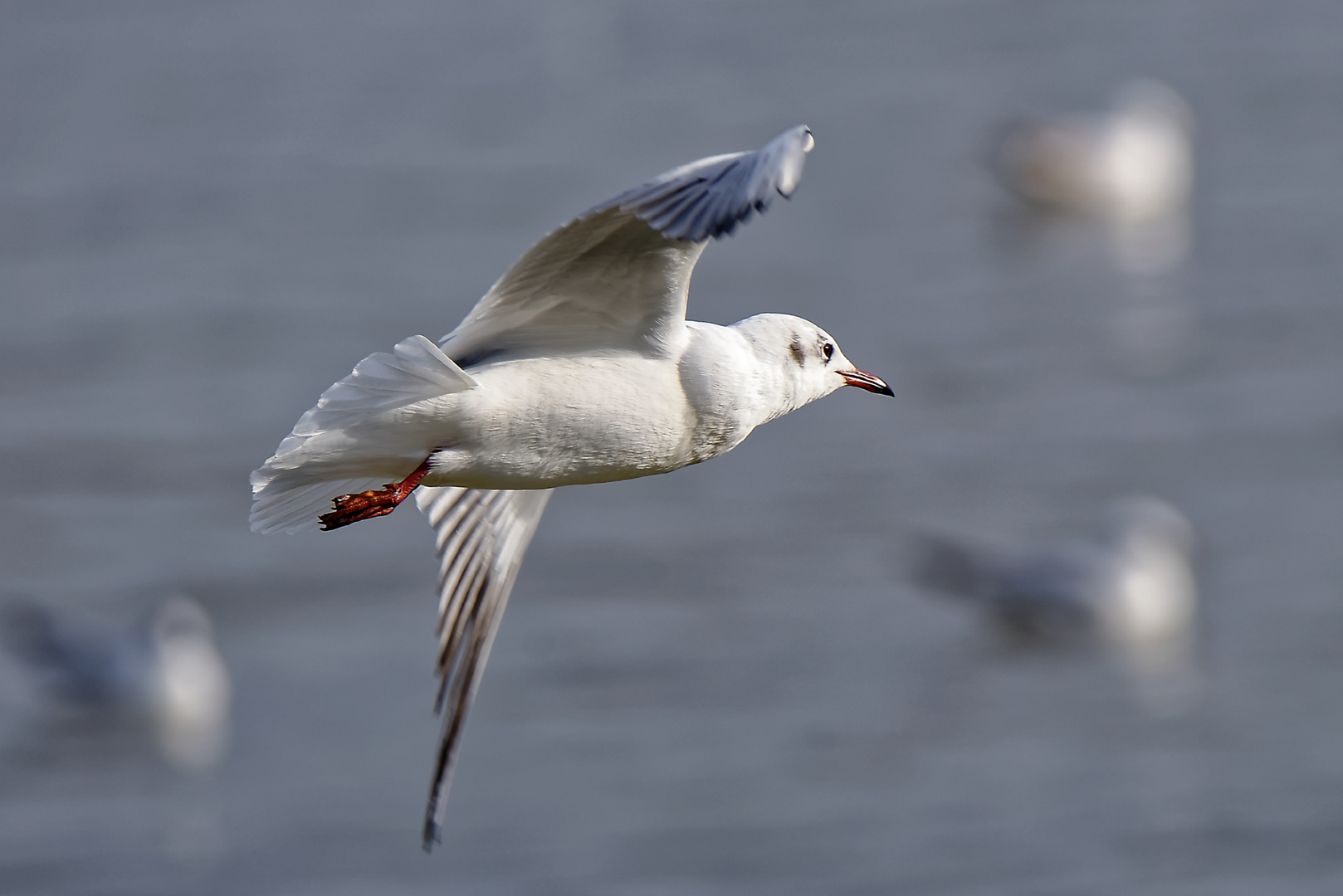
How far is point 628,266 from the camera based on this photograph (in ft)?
16.1

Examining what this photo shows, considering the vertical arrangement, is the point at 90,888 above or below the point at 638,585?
Result: below

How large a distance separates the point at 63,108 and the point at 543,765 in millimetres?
10716

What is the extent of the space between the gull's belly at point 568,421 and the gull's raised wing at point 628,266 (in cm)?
8

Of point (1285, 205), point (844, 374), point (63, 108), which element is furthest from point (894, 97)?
point (844, 374)

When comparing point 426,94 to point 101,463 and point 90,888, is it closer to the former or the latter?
point 101,463

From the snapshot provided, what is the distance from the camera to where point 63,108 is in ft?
61.4

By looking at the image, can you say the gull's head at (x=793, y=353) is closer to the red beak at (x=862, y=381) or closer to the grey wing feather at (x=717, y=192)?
the red beak at (x=862, y=381)

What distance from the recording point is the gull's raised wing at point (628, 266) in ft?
14.3

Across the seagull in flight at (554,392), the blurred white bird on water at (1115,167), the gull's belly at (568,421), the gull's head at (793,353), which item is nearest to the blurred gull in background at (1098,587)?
the blurred white bird on water at (1115,167)

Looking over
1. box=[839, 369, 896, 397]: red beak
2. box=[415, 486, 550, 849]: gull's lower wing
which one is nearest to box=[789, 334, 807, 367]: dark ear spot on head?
box=[839, 369, 896, 397]: red beak

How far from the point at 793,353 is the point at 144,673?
6892 mm

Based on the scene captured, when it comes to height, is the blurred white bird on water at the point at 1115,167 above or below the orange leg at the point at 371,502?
above

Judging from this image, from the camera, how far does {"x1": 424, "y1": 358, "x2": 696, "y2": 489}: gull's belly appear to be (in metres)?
5.05

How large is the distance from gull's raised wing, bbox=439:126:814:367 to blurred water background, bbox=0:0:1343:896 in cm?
488
